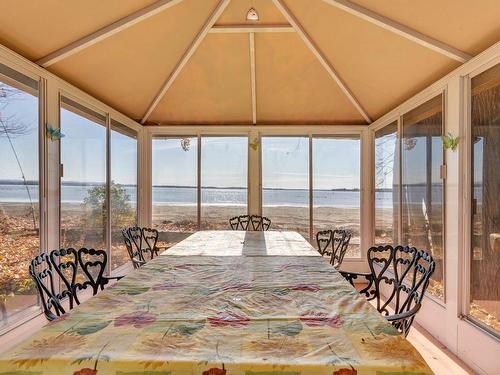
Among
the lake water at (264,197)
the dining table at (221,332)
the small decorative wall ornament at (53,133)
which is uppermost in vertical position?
the small decorative wall ornament at (53,133)

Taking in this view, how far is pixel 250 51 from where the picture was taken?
3.84m

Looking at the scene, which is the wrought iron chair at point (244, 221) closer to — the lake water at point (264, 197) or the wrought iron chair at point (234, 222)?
the wrought iron chair at point (234, 222)

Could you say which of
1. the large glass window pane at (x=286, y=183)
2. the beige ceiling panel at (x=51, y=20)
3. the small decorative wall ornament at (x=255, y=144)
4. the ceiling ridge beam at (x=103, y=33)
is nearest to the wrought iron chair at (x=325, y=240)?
the large glass window pane at (x=286, y=183)

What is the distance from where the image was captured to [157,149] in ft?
17.0

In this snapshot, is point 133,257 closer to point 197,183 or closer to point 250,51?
point 197,183

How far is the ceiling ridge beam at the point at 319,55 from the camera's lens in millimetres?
3077

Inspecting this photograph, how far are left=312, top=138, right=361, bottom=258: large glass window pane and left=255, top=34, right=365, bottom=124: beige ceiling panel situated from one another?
1.18 ft

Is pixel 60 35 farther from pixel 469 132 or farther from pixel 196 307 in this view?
pixel 469 132

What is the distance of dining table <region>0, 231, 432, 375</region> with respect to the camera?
3.06ft

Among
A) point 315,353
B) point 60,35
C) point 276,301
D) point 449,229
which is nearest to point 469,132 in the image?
point 449,229

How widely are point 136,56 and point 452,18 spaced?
273cm

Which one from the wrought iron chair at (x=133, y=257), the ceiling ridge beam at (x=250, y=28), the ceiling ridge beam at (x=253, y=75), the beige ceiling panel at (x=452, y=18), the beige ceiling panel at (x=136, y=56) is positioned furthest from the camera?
the ceiling ridge beam at (x=253, y=75)

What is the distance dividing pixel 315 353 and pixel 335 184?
4287mm

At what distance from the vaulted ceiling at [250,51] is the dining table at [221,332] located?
1.90 metres
